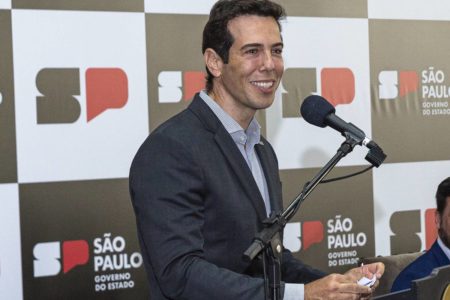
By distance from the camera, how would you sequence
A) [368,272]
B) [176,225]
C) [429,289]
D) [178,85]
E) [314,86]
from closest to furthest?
[429,289]
[368,272]
[176,225]
[178,85]
[314,86]

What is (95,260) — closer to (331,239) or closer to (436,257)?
(331,239)

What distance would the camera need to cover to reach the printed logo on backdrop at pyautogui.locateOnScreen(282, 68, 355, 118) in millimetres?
3211

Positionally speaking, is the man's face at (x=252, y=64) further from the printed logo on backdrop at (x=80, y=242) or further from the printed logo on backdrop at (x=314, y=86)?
the printed logo on backdrop at (x=314, y=86)

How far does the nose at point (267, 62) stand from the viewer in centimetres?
181

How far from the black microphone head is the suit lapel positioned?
23 cm

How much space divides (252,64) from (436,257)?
1.21 metres

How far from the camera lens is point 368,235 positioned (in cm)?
339

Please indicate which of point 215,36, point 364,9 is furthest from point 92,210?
point 364,9

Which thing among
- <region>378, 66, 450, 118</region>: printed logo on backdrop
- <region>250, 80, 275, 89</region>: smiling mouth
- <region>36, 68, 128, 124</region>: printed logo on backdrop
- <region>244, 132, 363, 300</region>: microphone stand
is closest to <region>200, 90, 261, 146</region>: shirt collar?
<region>250, 80, 275, 89</region>: smiling mouth

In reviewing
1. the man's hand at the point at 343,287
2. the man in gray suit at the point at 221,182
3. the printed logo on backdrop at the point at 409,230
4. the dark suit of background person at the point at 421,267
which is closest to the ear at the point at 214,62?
the man in gray suit at the point at 221,182

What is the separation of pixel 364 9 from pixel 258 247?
2337 millimetres

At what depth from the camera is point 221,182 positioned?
169cm

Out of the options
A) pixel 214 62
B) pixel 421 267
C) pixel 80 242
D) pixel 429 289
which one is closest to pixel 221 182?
pixel 214 62

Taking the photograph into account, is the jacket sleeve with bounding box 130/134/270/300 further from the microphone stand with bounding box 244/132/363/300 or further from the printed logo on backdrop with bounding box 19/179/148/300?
the printed logo on backdrop with bounding box 19/179/148/300
